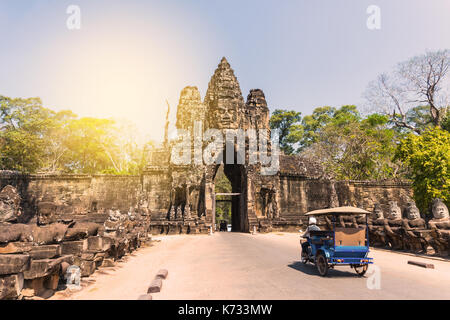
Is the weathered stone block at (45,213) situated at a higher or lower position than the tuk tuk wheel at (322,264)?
higher

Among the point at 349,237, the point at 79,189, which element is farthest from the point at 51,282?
the point at 79,189

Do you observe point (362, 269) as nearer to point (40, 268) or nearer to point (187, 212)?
point (40, 268)

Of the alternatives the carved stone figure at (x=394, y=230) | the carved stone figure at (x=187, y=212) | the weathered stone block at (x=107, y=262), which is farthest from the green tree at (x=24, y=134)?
the carved stone figure at (x=394, y=230)

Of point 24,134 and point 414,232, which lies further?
point 24,134

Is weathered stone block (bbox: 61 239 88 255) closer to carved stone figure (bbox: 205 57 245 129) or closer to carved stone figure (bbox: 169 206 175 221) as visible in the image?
carved stone figure (bbox: 169 206 175 221)

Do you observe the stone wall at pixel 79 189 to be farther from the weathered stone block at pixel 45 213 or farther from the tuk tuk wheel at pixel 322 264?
the tuk tuk wheel at pixel 322 264

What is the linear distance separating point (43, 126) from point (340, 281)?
44.3 meters

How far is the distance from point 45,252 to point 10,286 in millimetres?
1276

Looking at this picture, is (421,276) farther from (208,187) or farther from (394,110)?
(394,110)

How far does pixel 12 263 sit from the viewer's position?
4.85 metres

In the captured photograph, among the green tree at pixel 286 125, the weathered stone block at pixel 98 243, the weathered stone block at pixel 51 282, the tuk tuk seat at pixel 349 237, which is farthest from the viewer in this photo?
the green tree at pixel 286 125

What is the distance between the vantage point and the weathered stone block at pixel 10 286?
4.75 m

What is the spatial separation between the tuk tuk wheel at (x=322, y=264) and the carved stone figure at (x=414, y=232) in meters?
6.96

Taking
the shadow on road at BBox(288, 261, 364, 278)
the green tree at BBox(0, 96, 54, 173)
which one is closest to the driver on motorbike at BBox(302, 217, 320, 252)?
the shadow on road at BBox(288, 261, 364, 278)
